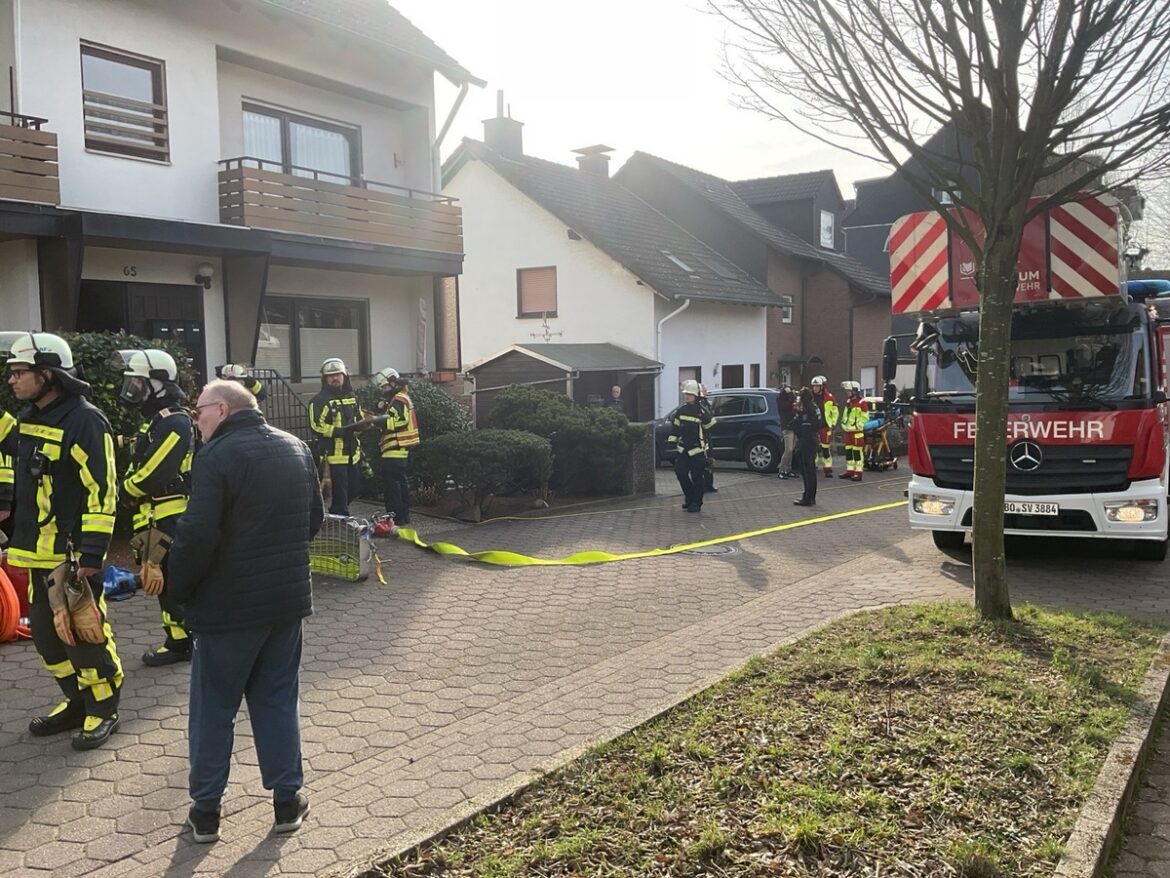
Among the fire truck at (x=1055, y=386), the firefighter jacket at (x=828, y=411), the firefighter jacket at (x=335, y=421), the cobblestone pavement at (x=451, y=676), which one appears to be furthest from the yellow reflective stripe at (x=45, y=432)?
the firefighter jacket at (x=828, y=411)

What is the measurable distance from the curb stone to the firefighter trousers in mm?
4310

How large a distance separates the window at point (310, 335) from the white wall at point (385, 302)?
0.11m

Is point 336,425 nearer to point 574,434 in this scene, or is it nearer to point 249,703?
point 574,434

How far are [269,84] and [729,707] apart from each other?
44.5 ft

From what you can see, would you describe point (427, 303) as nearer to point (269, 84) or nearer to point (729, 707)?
point (269, 84)

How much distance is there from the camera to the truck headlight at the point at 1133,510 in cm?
830

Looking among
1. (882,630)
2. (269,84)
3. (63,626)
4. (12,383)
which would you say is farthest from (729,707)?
(269,84)

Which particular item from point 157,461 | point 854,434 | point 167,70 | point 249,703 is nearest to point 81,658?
point 157,461

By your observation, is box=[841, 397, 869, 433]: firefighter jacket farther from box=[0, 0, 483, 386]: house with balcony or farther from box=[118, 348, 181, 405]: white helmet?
box=[118, 348, 181, 405]: white helmet

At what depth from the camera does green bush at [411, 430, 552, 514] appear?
11719 millimetres

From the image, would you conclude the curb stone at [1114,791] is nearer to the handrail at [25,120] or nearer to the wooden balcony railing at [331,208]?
the handrail at [25,120]

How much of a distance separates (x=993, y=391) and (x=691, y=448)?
289 inches

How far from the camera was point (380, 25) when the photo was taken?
646 inches

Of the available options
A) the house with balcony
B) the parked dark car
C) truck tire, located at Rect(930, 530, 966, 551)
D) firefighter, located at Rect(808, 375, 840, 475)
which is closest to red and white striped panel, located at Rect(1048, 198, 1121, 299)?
truck tire, located at Rect(930, 530, 966, 551)
